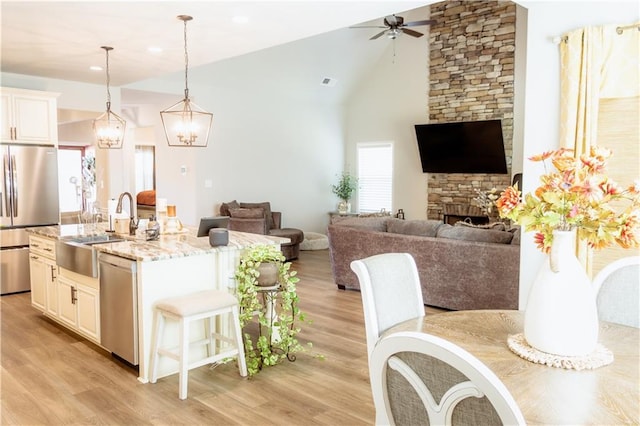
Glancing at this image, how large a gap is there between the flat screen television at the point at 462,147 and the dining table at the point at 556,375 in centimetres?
649

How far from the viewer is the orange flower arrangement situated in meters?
1.62

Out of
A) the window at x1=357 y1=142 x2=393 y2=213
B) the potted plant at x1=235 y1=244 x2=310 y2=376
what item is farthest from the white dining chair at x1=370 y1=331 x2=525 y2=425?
the window at x1=357 y1=142 x2=393 y2=213

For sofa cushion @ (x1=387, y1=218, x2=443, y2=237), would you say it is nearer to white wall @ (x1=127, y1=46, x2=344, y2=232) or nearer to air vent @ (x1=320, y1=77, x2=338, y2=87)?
white wall @ (x1=127, y1=46, x2=344, y2=232)

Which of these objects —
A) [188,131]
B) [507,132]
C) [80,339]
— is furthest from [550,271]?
[507,132]

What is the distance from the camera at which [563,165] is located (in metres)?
1.69

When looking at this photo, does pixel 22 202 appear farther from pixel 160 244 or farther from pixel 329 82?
pixel 329 82

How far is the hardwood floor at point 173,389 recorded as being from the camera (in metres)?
2.85

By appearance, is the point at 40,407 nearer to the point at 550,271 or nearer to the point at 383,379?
the point at 383,379

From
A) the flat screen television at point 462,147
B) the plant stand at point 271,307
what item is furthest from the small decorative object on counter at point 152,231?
the flat screen television at point 462,147

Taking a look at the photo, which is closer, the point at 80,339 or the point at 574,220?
the point at 574,220

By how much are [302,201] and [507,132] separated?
416 cm

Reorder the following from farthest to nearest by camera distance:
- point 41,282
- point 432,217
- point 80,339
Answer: point 432,217 → point 41,282 → point 80,339

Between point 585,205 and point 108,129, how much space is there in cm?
437

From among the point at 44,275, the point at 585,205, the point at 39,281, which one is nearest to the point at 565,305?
the point at 585,205
